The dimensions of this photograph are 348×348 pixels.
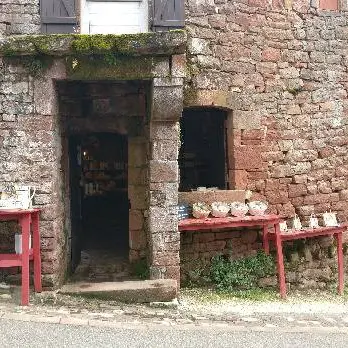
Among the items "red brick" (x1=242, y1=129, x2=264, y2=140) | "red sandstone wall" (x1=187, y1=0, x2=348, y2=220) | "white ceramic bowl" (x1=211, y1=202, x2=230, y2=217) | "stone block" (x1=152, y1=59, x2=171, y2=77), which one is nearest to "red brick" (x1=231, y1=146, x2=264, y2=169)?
"red sandstone wall" (x1=187, y1=0, x2=348, y2=220)

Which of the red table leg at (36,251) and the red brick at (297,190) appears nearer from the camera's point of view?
the red table leg at (36,251)

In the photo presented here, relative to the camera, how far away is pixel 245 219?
661 cm

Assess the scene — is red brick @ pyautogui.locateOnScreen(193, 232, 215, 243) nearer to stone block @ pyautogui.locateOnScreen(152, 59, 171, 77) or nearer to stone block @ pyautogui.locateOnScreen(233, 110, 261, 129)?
stone block @ pyautogui.locateOnScreen(233, 110, 261, 129)

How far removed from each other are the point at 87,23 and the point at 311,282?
5258 mm

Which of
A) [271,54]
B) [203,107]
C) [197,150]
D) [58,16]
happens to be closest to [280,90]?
[271,54]

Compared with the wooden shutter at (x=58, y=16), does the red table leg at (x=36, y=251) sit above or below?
below

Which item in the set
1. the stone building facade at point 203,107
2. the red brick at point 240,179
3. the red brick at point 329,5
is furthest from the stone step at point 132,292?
the red brick at point 329,5

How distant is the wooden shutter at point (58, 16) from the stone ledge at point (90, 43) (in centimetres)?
43

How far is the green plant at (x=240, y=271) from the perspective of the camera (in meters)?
7.03

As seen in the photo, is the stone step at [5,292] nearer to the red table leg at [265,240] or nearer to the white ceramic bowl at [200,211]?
the white ceramic bowl at [200,211]

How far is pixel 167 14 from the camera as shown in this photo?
6.29m

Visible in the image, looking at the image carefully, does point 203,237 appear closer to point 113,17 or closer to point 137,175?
point 137,175

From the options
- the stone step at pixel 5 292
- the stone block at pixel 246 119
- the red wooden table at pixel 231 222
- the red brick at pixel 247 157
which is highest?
the stone block at pixel 246 119

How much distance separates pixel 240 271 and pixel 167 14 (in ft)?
12.6
